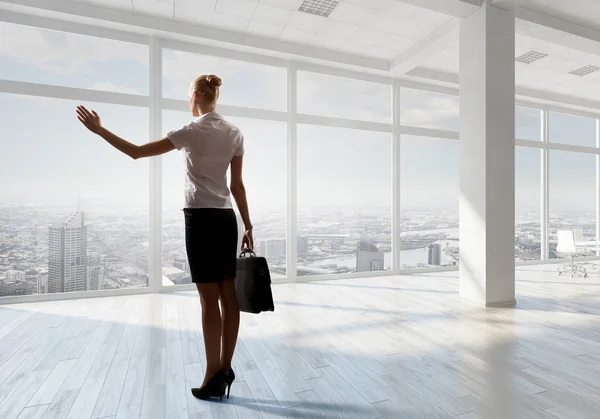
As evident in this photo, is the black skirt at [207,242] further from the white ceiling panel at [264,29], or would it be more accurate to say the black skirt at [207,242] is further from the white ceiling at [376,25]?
the white ceiling panel at [264,29]

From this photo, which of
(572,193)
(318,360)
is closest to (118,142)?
(318,360)

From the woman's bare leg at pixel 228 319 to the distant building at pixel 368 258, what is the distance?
13.6ft

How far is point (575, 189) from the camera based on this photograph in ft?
26.2

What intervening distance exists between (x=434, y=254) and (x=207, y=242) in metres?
5.40

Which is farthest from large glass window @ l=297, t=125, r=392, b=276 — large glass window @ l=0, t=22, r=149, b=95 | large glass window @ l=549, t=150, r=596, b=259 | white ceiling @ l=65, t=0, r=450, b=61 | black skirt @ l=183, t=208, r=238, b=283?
large glass window @ l=549, t=150, r=596, b=259

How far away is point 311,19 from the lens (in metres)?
4.64

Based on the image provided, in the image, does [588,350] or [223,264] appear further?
[588,350]

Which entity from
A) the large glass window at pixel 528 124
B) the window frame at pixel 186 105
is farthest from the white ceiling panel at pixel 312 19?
the large glass window at pixel 528 124

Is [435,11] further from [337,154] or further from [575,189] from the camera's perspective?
[575,189]

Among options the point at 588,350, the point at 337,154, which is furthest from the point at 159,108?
the point at 588,350

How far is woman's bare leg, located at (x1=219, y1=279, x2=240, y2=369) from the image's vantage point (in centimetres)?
194

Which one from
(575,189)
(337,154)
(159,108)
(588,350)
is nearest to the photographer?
(588,350)

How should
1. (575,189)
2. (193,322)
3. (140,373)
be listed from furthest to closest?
(575,189), (193,322), (140,373)

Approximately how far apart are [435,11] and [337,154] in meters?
2.26
